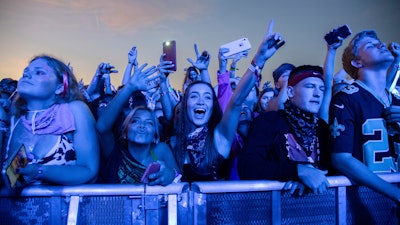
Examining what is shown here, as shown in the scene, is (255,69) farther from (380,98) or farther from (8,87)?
(8,87)

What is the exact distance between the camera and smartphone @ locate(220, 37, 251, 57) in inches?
148

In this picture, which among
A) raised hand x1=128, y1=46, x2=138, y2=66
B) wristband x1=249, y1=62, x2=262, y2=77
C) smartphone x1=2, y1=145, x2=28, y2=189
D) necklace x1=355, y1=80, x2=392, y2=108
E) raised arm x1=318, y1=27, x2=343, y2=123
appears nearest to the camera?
smartphone x1=2, y1=145, x2=28, y2=189

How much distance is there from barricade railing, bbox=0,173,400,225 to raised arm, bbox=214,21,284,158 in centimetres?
83

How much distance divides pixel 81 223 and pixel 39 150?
0.68 m

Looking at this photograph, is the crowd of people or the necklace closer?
the crowd of people

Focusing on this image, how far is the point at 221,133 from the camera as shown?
2.77 m

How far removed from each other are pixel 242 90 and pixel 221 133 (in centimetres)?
45

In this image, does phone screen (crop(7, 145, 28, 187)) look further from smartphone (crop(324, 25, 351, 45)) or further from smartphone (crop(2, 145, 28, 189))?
smartphone (crop(324, 25, 351, 45))

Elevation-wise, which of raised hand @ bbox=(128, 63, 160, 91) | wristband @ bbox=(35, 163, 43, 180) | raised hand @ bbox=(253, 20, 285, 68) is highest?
raised hand @ bbox=(253, 20, 285, 68)

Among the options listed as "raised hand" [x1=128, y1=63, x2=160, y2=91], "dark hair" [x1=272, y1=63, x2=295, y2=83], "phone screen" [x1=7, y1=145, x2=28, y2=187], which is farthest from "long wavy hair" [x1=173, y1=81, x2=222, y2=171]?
"dark hair" [x1=272, y1=63, x2=295, y2=83]

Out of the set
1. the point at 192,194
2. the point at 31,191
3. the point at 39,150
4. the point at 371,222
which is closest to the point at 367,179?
the point at 371,222

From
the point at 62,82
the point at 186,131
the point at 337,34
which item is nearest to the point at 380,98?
the point at 337,34

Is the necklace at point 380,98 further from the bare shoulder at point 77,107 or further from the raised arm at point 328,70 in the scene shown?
the bare shoulder at point 77,107

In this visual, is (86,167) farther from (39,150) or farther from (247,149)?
(247,149)
